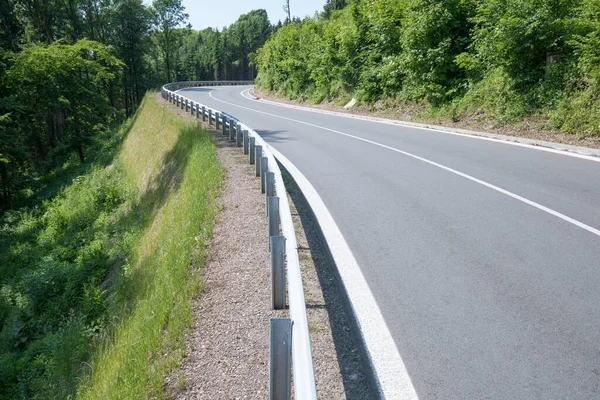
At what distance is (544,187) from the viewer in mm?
7871

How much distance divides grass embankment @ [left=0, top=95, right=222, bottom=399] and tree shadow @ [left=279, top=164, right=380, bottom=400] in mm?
1339

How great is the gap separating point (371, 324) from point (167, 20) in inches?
2751

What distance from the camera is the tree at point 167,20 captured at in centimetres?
6412

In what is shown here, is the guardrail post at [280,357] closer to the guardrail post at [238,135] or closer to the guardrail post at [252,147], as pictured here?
the guardrail post at [252,147]

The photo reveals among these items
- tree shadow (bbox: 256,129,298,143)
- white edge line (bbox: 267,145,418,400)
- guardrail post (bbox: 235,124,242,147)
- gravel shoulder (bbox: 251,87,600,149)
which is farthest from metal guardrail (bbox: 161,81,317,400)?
gravel shoulder (bbox: 251,87,600,149)

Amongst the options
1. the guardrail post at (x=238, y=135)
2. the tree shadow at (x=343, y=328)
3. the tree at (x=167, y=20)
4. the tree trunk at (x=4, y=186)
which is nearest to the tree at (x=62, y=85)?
the tree trunk at (x=4, y=186)

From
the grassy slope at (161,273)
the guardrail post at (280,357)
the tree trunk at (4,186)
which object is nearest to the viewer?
the guardrail post at (280,357)

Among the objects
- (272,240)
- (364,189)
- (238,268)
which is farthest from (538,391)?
(364,189)

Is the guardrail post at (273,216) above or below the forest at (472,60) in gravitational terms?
below

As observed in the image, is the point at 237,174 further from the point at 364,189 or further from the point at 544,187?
the point at 544,187

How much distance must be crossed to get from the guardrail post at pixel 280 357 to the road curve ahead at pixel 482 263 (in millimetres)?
1021

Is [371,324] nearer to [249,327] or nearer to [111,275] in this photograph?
[249,327]

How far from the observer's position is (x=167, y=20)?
6550 centimetres

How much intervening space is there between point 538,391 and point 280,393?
1777 millimetres
